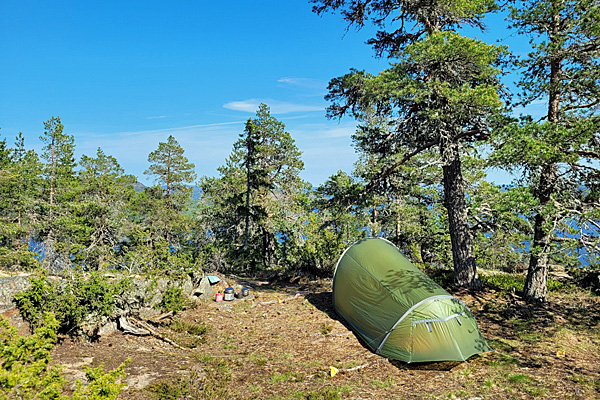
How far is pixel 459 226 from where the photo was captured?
483 inches

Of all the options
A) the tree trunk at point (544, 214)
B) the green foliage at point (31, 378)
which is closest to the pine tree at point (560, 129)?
the tree trunk at point (544, 214)

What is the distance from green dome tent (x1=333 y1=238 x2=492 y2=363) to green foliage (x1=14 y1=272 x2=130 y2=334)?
21.8 feet

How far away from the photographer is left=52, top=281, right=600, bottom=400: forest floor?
6512mm

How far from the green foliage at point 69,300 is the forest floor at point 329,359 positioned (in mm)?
603

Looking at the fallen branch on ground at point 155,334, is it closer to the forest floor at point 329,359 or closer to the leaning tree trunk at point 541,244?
the forest floor at point 329,359

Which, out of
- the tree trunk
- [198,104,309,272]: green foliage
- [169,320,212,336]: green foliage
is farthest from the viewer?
[198,104,309,272]: green foliage

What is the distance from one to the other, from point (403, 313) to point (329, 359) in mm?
2107

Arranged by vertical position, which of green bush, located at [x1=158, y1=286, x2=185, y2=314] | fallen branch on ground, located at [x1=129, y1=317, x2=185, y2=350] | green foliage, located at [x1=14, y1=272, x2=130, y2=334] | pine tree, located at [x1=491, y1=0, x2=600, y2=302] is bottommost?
fallen branch on ground, located at [x1=129, y1=317, x2=185, y2=350]

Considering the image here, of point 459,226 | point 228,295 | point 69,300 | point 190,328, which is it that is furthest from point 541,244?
point 69,300

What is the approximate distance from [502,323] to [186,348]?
352 inches

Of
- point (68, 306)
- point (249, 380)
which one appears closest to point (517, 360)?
point (249, 380)

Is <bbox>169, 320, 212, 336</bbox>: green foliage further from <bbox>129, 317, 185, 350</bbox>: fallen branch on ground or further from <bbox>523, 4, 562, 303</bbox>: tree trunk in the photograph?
<bbox>523, 4, 562, 303</bbox>: tree trunk

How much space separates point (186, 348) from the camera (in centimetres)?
888

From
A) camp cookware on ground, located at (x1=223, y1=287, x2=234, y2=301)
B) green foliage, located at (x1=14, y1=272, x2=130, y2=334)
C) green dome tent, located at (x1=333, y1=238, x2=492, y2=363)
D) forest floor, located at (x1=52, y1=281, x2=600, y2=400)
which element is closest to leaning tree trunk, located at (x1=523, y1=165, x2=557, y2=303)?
forest floor, located at (x1=52, y1=281, x2=600, y2=400)
